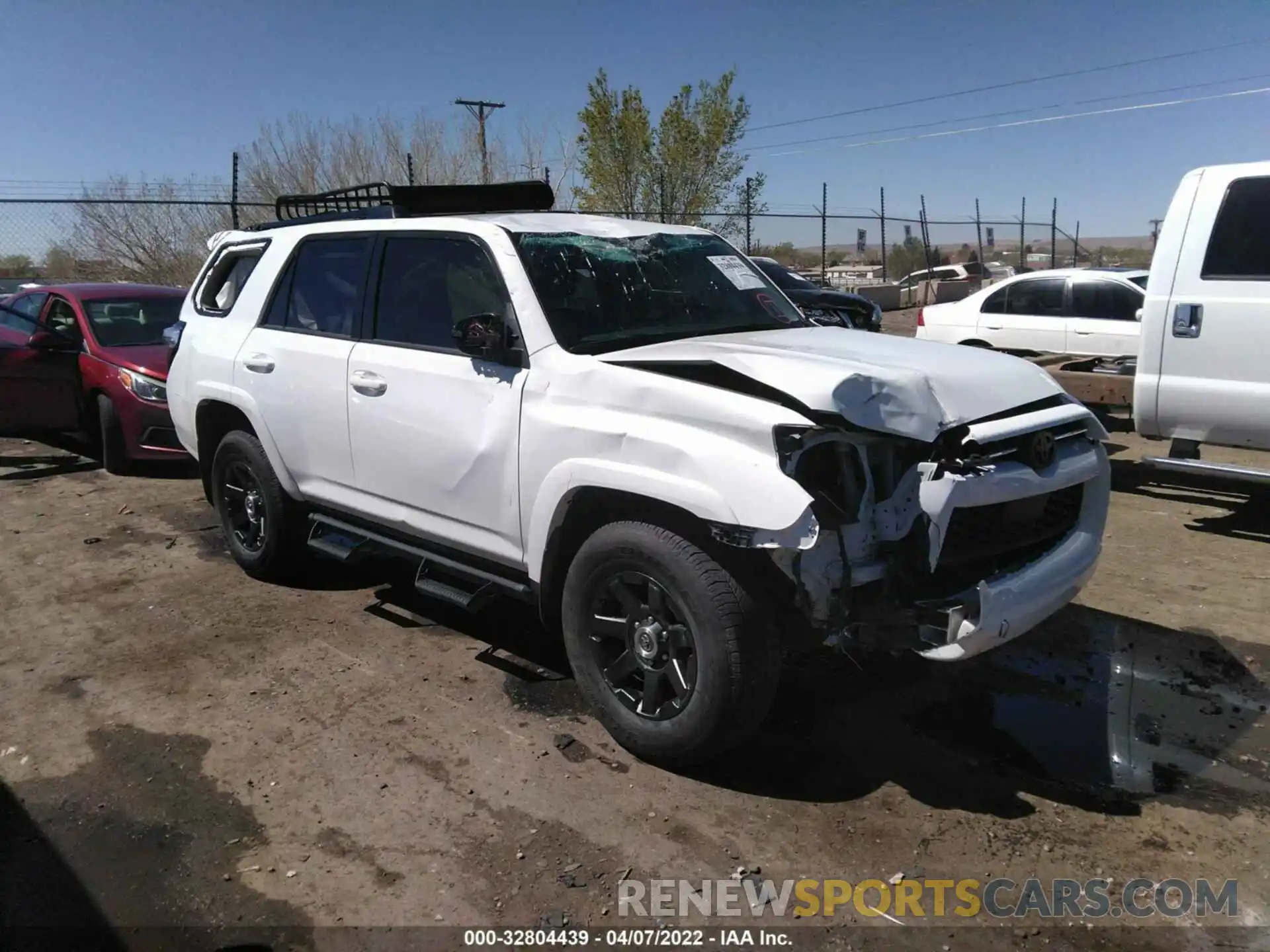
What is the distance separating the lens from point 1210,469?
6020mm

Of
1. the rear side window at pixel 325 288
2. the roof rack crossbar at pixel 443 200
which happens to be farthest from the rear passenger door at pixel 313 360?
the roof rack crossbar at pixel 443 200

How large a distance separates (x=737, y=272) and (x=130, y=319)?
6.60 m

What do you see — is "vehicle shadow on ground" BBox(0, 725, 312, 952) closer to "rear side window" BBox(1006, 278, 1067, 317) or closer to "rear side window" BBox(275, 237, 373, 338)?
"rear side window" BBox(275, 237, 373, 338)

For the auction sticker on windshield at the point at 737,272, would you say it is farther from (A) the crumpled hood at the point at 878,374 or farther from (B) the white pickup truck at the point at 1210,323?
(B) the white pickup truck at the point at 1210,323

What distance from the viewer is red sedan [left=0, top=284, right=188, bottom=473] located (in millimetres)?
7945

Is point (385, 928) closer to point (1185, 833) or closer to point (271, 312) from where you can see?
point (1185, 833)

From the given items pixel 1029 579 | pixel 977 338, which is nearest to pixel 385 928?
pixel 1029 579

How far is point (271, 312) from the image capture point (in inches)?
202

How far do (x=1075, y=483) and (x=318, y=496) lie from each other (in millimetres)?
3543

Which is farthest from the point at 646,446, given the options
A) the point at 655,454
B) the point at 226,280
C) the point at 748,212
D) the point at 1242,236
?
the point at 748,212

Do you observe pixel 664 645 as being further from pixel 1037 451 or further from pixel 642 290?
pixel 642 290

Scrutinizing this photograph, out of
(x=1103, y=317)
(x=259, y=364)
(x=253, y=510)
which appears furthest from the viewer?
(x=1103, y=317)

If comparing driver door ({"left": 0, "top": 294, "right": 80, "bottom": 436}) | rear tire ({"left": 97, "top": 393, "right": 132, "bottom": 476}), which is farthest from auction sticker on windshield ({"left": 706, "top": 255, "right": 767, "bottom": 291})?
driver door ({"left": 0, "top": 294, "right": 80, "bottom": 436})

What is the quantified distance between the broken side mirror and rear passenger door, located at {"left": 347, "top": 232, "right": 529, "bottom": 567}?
0.17 ft
